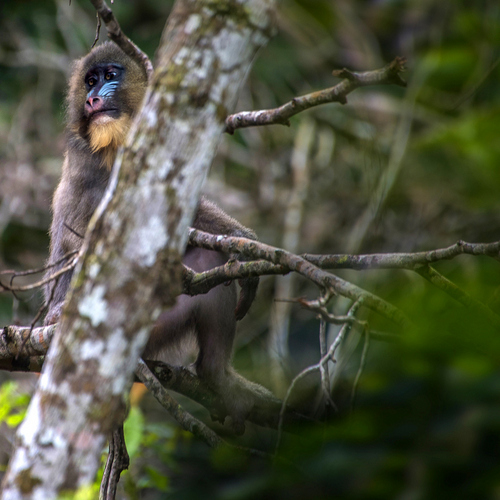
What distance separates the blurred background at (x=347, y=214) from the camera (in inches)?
50.8

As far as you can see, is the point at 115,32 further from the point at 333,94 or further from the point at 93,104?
the point at 93,104

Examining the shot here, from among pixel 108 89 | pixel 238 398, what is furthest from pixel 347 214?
pixel 238 398

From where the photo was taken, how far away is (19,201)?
23.3 feet

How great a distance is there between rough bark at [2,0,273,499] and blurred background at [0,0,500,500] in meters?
0.33

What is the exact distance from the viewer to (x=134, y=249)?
1665 mm

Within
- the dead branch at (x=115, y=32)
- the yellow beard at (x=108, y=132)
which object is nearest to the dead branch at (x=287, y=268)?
the dead branch at (x=115, y=32)

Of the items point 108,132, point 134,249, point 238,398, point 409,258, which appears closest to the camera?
point 134,249

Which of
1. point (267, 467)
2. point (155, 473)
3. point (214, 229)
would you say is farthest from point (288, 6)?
point (267, 467)

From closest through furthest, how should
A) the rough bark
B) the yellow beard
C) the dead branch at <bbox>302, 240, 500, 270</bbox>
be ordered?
the rough bark → the dead branch at <bbox>302, 240, 500, 270</bbox> → the yellow beard

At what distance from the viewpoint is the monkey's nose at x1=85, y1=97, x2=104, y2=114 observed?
4.01m

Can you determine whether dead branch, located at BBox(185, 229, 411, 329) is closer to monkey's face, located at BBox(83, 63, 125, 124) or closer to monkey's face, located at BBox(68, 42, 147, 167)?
monkey's face, located at BBox(68, 42, 147, 167)

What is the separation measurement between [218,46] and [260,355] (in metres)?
4.61

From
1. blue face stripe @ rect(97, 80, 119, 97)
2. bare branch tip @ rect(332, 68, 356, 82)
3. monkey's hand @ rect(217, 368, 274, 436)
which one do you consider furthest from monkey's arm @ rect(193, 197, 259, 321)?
bare branch tip @ rect(332, 68, 356, 82)

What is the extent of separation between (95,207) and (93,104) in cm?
63
